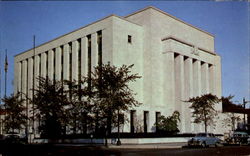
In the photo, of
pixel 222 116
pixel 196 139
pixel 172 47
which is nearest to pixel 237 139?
pixel 196 139

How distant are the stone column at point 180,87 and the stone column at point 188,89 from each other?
1308 millimetres

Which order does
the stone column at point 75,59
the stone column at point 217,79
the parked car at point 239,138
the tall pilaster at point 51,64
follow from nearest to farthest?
the parked car at point 239,138 → the stone column at point 75,59 → the tall pilaster at point 51,64 → the stone column at point 217,79

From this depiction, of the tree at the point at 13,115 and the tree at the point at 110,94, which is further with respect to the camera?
the tree at the point at 13,115

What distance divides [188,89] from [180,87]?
3.39 metres

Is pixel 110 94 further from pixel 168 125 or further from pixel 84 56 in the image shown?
pixel 84 56

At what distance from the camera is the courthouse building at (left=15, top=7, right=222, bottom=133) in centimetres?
5397

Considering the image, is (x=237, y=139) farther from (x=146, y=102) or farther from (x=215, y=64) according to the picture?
(x=215, y=64)

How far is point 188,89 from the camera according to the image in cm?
6181

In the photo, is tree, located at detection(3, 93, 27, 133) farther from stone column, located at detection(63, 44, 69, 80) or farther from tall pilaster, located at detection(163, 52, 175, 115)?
tall pilaster, located at detection(163, 52, 175, 115)

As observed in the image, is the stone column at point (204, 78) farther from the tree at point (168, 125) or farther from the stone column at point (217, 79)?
the tree at point (168, 125)

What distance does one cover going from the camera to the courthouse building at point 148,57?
53969 mm

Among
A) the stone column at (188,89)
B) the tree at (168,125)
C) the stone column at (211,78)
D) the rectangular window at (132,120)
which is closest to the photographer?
A: the tree at (168,125)

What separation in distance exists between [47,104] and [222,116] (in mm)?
42256

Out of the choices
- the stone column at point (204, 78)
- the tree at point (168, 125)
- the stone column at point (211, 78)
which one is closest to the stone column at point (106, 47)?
the tree at point (168, 125)
